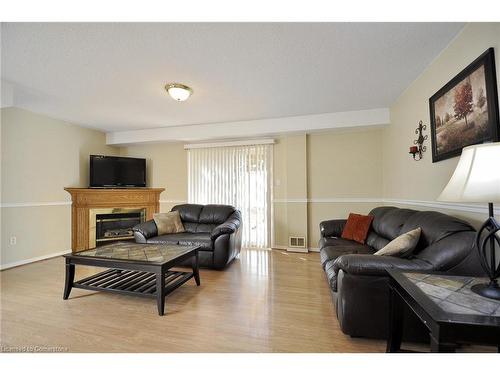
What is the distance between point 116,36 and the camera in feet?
6.12

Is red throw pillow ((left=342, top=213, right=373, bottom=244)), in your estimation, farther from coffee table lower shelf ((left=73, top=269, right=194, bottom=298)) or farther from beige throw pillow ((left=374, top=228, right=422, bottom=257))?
coffee table lower shelf ((left=73, top=269, right=194, bottom=298))

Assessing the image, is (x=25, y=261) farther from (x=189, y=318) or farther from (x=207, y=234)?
(x=189, y=318)

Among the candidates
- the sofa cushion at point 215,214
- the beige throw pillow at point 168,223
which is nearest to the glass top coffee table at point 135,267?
the beige throw pillow at point 168,223

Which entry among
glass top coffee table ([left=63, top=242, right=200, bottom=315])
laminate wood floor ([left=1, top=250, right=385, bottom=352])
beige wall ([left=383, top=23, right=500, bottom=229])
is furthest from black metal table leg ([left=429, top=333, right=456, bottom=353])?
glass top coffee table ([left=63, top=242, right=200, bottom=315])

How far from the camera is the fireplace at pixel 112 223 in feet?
14.2

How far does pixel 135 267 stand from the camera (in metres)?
2.11

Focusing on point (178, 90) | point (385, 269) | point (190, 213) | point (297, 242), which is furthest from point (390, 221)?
point (190, 213)

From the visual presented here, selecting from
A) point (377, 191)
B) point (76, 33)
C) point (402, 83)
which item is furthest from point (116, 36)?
point (377, 191)

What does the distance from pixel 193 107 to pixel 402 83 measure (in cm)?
296

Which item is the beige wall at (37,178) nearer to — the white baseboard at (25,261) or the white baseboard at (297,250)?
the white baseboard at (25,261)

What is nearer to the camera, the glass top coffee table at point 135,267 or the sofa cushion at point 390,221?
the glass top coffee table at point 135,267

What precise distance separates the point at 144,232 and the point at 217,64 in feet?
8.68

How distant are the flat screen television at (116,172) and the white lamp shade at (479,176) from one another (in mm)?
5185

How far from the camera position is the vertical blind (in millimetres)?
4496
